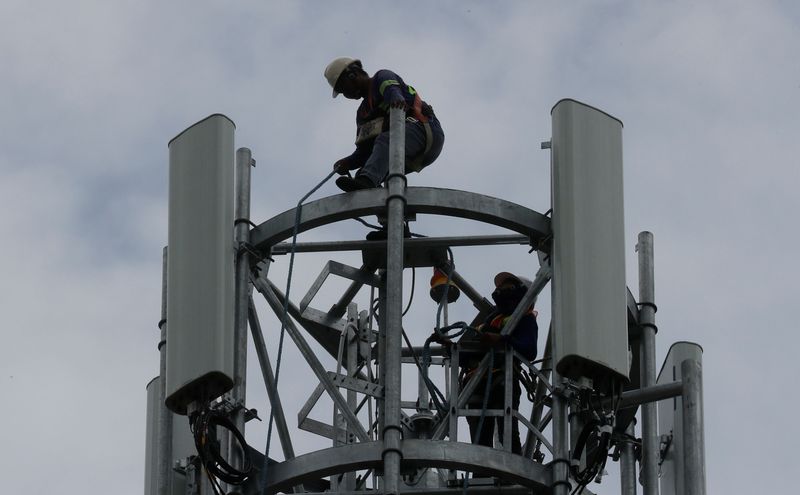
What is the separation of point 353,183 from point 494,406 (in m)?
2.97

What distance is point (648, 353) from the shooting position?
2305 cm

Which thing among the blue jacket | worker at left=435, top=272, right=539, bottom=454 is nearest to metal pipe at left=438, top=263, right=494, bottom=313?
worker at left=435, top=272, right=539, bottom=454

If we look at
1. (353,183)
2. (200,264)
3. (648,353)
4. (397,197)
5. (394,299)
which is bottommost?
(394,299)

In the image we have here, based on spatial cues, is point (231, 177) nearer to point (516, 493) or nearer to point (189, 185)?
point (189, 185)

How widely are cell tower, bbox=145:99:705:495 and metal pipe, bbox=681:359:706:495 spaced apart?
2 centimetres

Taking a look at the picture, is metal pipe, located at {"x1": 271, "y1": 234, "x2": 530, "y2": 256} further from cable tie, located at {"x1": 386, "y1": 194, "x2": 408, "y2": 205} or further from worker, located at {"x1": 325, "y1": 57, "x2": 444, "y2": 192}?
worker, located at {"x1": 325, "y1": 57, "x2": 444, "y2": 192}

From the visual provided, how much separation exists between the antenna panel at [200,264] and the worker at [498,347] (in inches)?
107

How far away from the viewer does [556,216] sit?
21438mm

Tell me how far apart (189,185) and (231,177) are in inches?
17.0

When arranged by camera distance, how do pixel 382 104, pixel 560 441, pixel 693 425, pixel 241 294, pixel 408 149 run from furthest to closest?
pixel 382 104, pixel 408 149, pixel 693 425, pixel 241 294, pixel 560 441

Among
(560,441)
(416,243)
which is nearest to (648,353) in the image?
(560,441)

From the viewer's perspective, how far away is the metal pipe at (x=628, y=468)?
22719 mm

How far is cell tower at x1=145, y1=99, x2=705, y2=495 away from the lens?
2059 cm

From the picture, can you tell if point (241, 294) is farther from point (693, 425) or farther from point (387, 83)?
point (693, 425)
